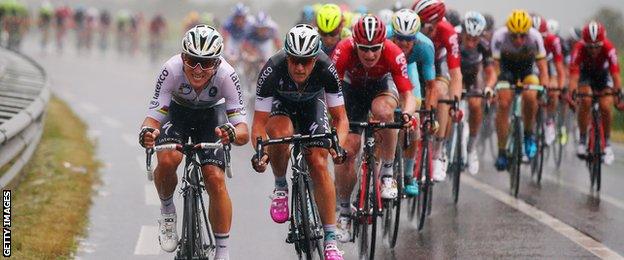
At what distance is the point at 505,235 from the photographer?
448 inches

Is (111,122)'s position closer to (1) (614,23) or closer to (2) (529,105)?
(2) (529,105)

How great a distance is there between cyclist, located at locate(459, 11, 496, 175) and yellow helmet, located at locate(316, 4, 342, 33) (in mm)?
2956

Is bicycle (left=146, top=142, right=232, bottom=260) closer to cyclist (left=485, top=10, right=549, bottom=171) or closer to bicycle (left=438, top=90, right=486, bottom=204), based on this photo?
bicycle (left=438, top=90, right=486, bottom=204)

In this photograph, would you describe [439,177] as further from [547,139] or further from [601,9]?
[601,9]

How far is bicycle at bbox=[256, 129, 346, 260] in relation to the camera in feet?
29.2

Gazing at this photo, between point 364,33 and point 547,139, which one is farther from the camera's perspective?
point 547,139

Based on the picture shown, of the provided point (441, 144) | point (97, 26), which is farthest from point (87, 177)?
point (97, 26)

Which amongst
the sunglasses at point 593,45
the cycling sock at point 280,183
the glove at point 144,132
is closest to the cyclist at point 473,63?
the sunglasses at point 593,45

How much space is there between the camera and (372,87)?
10.8 m

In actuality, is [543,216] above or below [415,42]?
below

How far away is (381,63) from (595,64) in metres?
5.21

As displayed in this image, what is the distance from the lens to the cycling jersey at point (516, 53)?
14.8 metres

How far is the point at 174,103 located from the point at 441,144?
464 centimetres

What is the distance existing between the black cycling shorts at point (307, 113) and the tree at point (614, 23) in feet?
88.1
